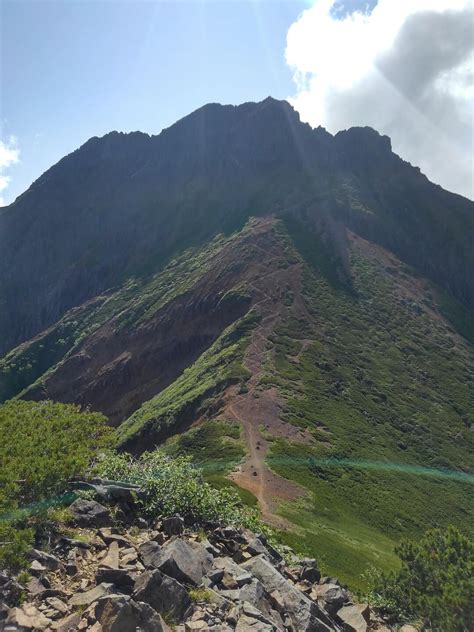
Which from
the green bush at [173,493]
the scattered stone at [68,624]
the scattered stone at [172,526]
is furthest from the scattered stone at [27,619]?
the green bush at [173,493]

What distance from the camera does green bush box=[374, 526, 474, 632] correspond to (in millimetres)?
18922

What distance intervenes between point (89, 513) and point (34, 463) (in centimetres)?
255

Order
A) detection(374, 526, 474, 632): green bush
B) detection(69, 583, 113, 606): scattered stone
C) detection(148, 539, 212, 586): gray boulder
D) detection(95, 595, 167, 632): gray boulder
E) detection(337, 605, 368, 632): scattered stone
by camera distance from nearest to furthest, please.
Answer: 1. detection(95, 595, 167, 632): gray boulder
2. detection(69, 583, 113, 606): scattered stone
3. detection(148, 539, 212, 586): gray boulder
4. detection(337, 605, 368, 632): scattered stone
5. detection(374, 526, 474, 632): green bush

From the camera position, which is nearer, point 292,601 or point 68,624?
point 68,624

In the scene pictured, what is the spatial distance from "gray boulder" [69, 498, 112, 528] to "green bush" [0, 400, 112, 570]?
24.9 inches

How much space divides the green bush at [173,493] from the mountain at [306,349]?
1372 cm

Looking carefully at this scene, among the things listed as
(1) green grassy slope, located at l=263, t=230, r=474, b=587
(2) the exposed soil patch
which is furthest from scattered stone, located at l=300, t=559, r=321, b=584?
(2) the exposed soil patch

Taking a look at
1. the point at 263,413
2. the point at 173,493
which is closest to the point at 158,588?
the point at 173,493

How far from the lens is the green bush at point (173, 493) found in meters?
18.9

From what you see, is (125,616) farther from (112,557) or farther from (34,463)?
(34,463)

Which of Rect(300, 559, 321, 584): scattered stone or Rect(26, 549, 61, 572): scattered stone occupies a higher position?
Rect(26, 549, 61, 572): scattered stone

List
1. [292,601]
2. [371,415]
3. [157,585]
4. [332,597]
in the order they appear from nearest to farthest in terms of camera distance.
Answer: [157,585] < [292,601] < [332,597] < [371,415]

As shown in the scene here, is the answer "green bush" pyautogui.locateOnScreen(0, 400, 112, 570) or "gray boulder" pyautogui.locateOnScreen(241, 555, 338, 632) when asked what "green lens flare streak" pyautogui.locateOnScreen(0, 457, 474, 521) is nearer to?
"green bush" pyautogui.locateOnScreen(0, 400, 112, 570)

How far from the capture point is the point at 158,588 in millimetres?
13195
